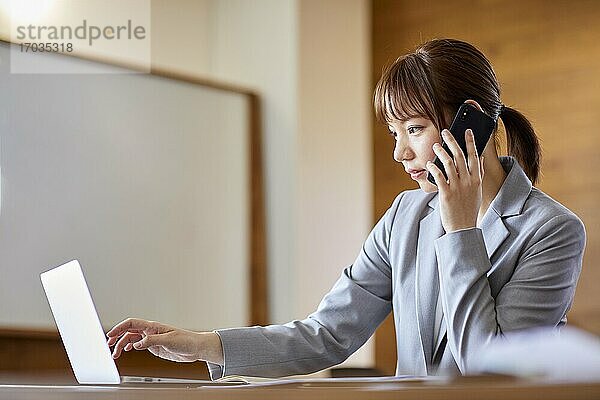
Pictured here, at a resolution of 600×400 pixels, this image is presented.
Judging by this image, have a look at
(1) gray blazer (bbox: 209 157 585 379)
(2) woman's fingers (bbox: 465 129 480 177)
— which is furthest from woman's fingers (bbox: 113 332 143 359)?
(2) woman's fingers (bbox: 465 129 480 177)

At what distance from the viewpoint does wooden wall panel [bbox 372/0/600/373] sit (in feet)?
11.5

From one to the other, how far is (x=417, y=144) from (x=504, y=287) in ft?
1.03

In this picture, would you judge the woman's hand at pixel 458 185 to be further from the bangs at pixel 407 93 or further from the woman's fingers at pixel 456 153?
the bangs at pixel 407 93

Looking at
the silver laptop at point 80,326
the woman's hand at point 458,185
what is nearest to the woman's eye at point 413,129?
the woman's hand at point 458,185

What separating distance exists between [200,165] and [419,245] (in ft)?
6.35

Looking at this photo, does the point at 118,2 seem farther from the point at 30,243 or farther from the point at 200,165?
the point at 30,243

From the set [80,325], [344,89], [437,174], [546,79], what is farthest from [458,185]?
[344,89]

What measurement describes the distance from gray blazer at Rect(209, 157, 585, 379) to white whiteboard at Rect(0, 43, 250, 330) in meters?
1.58

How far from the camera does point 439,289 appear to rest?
1.73 meters

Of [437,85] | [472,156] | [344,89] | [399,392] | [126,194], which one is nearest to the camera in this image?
[399,392]

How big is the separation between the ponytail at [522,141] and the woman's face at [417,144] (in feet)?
0.69

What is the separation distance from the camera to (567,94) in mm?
3584

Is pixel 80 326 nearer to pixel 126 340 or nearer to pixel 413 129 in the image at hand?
pixel 126 340

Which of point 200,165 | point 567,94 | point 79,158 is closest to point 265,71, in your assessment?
point 200,165
